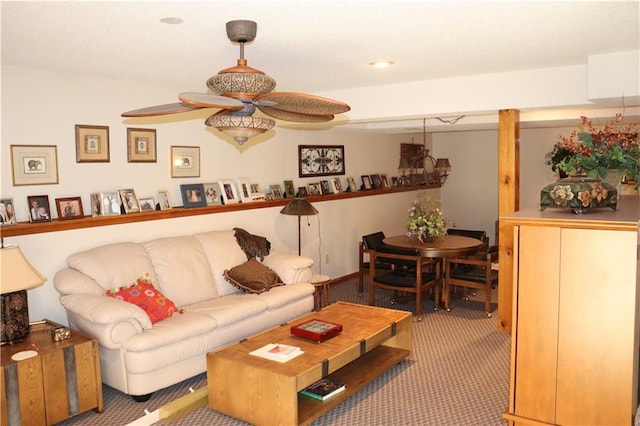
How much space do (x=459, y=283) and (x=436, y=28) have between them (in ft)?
11.7

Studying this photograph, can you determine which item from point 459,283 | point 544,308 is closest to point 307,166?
point 459,283

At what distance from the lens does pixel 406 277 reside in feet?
19.1

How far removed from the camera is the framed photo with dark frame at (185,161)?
5.12 m

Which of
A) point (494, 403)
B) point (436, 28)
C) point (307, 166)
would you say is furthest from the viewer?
point (307, 166)

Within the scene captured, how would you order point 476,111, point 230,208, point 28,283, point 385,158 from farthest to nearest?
point 385,158
point 230,208
point 476,111
point 28,283

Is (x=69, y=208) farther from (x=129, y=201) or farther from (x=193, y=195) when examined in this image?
(x=193, y=195)

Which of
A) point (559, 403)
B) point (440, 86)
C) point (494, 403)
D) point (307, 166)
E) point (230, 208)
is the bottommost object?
point (494, 403)

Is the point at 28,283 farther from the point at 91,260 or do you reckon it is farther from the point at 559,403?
the point at 559,403

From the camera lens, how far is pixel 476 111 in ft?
15.3

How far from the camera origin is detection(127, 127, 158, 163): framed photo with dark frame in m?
4.71

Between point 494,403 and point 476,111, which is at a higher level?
point 476,111

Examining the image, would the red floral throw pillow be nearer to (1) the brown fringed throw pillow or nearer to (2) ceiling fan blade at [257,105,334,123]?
(1) the brown fringed throw pillow

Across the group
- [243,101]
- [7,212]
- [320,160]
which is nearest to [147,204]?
[7,212]

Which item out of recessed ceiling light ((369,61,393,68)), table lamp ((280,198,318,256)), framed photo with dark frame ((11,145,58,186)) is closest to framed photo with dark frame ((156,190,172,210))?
framed photo with dark frame ((11,145,58,186))
